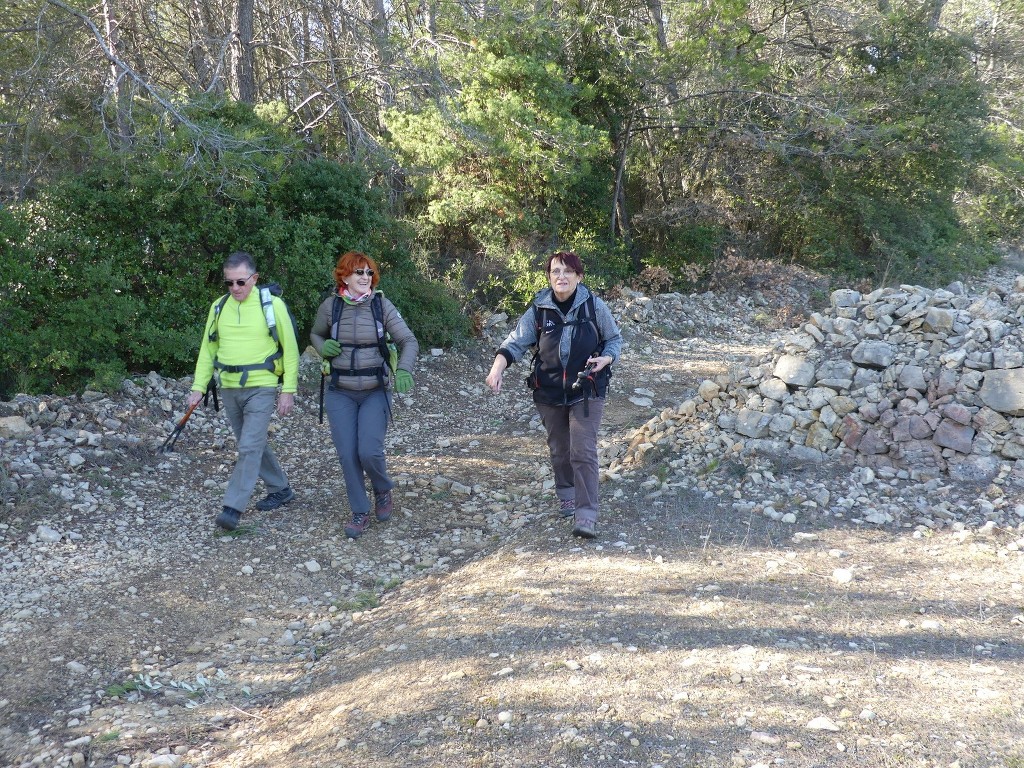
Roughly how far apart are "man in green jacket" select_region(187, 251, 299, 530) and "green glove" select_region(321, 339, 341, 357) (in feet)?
0.95

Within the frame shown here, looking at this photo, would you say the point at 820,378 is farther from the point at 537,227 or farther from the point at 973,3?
the point at 973,3

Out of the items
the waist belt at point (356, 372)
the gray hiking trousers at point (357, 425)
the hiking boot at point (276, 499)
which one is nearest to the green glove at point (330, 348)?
the waist belt at point (356, 372)

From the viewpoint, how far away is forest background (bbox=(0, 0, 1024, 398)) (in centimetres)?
814

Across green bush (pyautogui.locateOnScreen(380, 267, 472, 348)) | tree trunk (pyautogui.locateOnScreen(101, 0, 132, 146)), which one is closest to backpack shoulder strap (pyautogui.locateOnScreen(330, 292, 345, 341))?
tree trunk (pyautogui.locateOnScreen(101, 0, 132, 146))

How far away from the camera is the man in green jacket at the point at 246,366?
5.53 m

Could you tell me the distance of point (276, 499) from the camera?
20.6 ft

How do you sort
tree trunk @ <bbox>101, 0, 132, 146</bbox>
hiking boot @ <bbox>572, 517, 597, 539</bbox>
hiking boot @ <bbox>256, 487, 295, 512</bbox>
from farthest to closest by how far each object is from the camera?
tree trunk @ <bbox>101, 0, 132, 146</bbox>, hiking boot @ <bbox>256, 487, 295, 512</bbox>, hiking boot @ <bbox>572, 517, 597, 539</bbox>

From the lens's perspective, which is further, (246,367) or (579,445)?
(246,367)

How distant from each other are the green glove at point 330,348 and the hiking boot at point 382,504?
44.7 inches

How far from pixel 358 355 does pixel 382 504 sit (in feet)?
3.92

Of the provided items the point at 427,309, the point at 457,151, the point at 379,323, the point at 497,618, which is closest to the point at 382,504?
the point at 379,323

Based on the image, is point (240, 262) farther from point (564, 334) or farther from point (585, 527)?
point (585, 527)

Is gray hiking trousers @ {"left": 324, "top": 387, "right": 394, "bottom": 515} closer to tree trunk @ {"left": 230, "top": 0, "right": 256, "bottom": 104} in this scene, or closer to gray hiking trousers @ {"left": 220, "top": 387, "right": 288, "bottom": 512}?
gray hiking trousers @ {"left": 220, "top": 387, "right": 288, "bottom": 512}

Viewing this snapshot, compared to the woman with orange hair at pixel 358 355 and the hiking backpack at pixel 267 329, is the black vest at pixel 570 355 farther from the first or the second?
the hiking backpack at pixel 267 329
